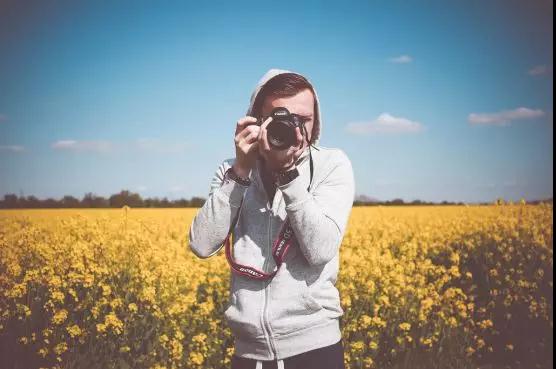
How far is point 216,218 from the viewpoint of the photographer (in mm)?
1419

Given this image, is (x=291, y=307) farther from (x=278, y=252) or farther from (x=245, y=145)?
(x=245, y=145)

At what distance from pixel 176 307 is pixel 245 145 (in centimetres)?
225

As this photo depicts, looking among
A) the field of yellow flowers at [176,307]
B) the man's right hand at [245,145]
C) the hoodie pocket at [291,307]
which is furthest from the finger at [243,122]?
the field of yellow flowers at [176,307]

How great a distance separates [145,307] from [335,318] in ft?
7.37

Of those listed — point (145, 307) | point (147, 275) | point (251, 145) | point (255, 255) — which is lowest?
point (145, 307)

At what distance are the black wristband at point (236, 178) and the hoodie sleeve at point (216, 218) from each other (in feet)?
0.04

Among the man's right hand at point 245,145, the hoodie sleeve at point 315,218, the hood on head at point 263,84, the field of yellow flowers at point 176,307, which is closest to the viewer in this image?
the hoodie sleeve at point 315,218

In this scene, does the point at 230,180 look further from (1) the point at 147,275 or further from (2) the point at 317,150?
(1) the point at 147,275

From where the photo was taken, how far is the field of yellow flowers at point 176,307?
3.19 m

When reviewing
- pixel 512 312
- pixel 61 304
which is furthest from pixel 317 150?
pixel 512 312

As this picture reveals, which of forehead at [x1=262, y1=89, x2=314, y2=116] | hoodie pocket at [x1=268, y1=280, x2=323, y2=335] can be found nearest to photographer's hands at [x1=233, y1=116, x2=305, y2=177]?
forehead at [x1=262, y1=89, x2=314, y2=116]

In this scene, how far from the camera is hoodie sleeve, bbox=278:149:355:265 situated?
132cm

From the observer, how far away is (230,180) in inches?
56.1

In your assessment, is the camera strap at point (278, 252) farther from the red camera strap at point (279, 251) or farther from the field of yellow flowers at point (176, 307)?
the field of yellow flowers at point (176, 307)
